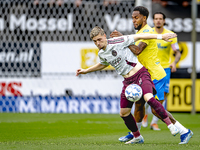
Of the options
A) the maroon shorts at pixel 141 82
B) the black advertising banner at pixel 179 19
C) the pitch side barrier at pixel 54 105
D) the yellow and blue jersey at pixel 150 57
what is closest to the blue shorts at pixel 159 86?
the yellow and blue jersey at pixel 150 57

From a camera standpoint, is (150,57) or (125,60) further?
(150,57)

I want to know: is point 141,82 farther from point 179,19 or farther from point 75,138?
point 179,19

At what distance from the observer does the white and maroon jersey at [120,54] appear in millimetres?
4793

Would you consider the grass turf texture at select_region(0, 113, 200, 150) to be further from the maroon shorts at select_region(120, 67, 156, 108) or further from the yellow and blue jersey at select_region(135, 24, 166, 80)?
the yellow and blue jersey at select_region(135, 24, 166, 80)

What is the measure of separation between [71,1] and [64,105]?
9.89 feet

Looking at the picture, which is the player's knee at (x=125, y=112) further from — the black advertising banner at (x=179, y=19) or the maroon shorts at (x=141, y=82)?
the black advertising banner at (x=179, y=19)

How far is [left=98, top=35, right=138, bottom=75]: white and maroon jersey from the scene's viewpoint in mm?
4793

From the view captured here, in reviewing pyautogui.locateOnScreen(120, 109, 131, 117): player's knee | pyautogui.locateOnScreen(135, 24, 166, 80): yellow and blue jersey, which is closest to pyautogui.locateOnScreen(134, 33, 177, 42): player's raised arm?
pyautogui.locateOnScreen(135, 24, 166, 80): yellow and blue jersey

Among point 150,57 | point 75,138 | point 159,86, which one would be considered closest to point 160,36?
point 150,57

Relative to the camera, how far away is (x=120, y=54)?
4.81m

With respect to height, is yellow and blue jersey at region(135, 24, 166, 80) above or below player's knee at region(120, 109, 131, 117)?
above

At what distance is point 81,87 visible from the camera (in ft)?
35.0

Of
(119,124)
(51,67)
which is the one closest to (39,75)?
(51,67)

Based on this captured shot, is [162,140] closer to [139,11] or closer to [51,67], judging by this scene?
[139,11]
